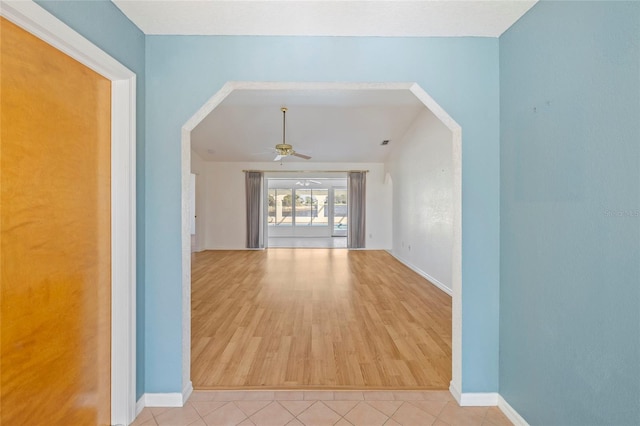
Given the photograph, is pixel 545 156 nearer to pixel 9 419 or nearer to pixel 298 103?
pixel 9 419

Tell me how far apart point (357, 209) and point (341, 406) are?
21.6 feet

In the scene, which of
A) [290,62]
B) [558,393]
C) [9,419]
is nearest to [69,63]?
[290,62]

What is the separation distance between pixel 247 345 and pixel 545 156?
2524 millimetres

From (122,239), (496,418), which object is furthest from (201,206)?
(496,418)

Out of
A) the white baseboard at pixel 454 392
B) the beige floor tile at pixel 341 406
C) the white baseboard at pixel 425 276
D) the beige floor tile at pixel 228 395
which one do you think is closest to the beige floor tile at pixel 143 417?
the beige floor tile at pixel 228 395

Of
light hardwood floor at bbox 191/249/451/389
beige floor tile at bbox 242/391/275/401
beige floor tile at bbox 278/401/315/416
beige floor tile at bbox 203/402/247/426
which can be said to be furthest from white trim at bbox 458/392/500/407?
beige floor tile at bbox 203/402/247/426

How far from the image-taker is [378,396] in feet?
6.28

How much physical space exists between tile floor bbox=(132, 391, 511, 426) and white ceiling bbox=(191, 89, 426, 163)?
3908 millimetres

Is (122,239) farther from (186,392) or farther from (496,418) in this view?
(496,418)

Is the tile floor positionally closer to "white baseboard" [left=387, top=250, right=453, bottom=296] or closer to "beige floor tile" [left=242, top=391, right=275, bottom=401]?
"beige floor tile" [left=242, top=391, right=275, bottom=401]

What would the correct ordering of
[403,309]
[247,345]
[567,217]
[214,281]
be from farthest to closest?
1. [214,281]
2. [403,309]
3. [247,345]
4. [567,217]

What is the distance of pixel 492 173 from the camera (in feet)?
6.00

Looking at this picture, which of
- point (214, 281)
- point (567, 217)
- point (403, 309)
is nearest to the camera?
point (567, 217)

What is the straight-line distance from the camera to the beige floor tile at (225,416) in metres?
1.69
